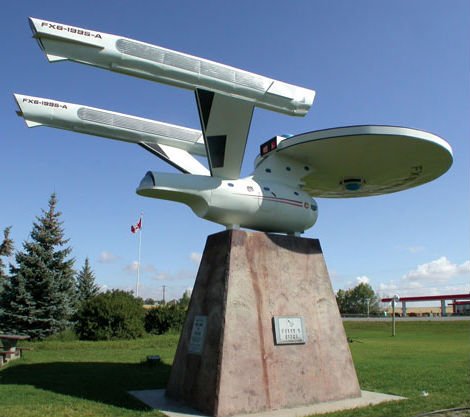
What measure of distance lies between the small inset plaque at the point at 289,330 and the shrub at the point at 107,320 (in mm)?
17338

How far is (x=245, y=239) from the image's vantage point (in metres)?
9.63

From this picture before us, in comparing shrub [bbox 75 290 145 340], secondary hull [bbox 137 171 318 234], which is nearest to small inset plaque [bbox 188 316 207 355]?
secondary hull [bbox 137 171 318 234]

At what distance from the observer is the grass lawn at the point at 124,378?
8.56m

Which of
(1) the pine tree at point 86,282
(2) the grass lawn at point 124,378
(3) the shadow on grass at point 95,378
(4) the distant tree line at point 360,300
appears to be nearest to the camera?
(2) the grass lawn at point 124,378

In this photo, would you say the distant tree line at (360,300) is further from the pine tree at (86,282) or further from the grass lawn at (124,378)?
the grass lawn at (124,378)

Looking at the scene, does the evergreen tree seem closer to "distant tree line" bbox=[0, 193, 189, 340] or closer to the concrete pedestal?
"distant tree line" bbox=[0, 193, 189, 340]

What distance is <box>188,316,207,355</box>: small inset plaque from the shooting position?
30.2 feet

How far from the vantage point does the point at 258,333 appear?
9055mm

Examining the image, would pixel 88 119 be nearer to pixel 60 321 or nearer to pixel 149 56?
pixel 149 56

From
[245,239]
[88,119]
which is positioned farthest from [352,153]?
[88,119]

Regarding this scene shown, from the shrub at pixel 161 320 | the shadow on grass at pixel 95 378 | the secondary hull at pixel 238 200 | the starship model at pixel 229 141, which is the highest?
the starship model at pixel 229 141

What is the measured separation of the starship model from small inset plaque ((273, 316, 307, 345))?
2154mm

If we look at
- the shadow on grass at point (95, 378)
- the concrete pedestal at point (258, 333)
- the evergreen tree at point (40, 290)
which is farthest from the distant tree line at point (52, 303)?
the concrete pedestal at point (258, 333)

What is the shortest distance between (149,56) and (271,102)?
99.1 inches
